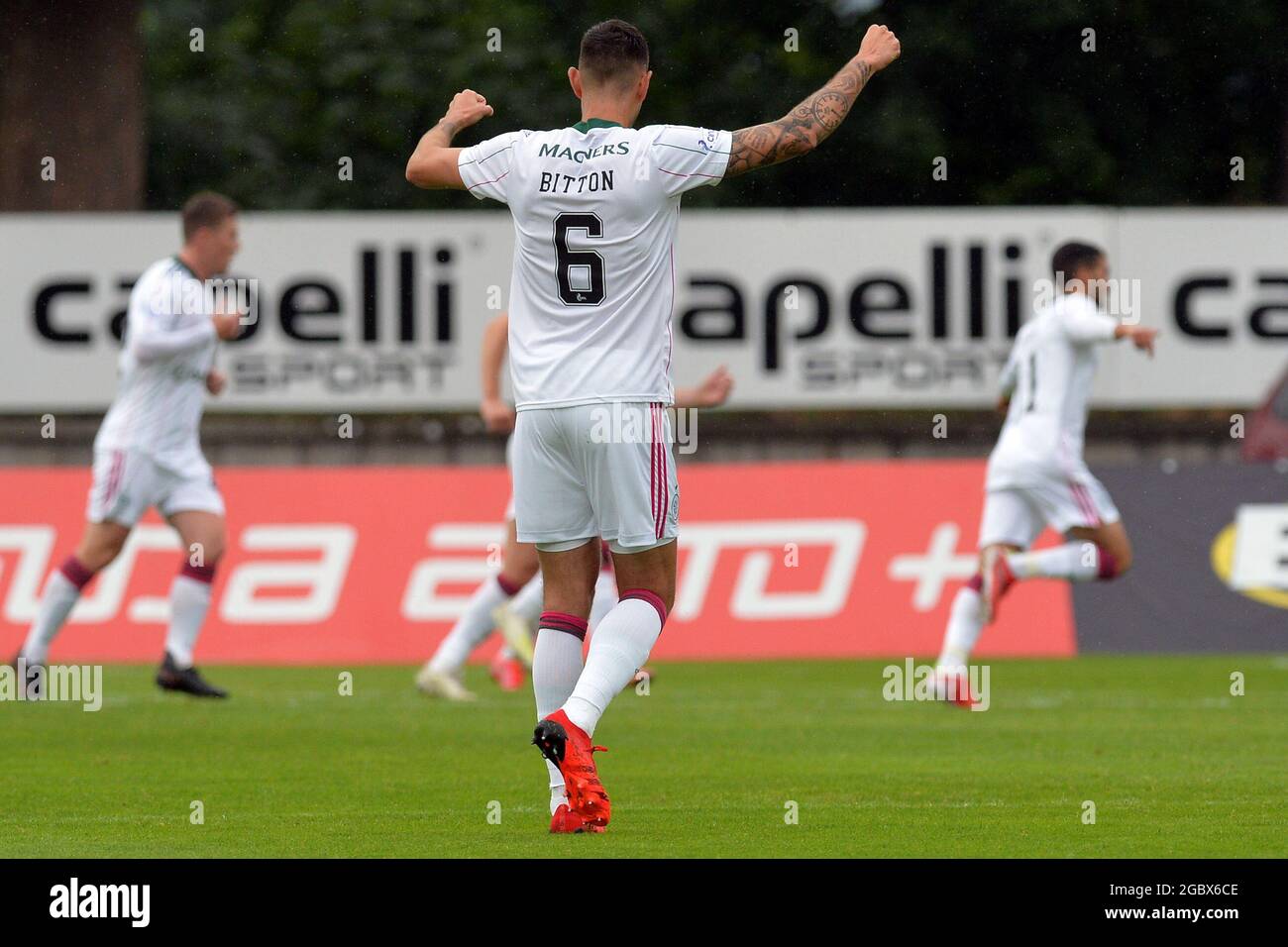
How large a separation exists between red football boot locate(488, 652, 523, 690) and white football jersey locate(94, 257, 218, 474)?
204cm

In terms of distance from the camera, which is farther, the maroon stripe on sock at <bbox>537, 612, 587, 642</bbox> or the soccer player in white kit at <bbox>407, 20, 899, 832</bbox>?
the maroon stripe on sock at <bbox>537, 612, 587, 642</bbox>

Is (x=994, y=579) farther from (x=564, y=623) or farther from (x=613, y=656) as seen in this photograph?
(x=613, y=656)

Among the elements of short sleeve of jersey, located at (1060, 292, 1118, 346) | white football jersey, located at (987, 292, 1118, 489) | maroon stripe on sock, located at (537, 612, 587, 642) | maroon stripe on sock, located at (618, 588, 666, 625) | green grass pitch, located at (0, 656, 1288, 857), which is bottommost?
green grass pitch, located at (0, 656, 1288, 857)

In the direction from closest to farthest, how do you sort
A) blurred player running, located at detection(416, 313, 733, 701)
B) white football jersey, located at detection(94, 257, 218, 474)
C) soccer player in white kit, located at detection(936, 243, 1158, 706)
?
blurred player running, located at detection(416, 313, 733, 701)
soccer player in white kit, located at detection(936, 243, 1158, 706)
white football jersey, located at detection(94, 257, 218, 474)

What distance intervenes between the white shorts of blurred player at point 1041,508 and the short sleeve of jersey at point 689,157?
212 inches

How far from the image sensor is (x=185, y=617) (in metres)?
11.7

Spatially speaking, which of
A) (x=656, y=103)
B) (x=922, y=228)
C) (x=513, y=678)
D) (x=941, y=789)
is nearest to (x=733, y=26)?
(x=656, y=103)

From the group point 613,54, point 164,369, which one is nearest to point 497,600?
point 164,369

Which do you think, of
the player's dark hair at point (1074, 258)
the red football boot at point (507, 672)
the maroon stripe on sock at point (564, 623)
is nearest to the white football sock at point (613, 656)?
the maroon stripe on sock at point (564, 623)

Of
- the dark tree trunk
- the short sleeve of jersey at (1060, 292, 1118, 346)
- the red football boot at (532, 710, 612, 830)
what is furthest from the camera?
the dark tree trunk

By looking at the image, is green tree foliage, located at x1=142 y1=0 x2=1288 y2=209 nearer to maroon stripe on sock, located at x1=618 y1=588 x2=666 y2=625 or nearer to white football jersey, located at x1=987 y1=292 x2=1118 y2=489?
white football jersey, located at x1=987 y1=292 x2=1118 y2=489

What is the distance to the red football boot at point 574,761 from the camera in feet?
20.2

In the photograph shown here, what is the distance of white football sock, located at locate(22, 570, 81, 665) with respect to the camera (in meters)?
11.6

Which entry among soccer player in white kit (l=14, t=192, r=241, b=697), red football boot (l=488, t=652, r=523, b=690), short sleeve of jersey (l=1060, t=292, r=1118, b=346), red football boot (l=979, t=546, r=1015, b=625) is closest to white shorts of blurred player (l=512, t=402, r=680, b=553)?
red football boot (l=979, t=546, r=1015, b=625)
